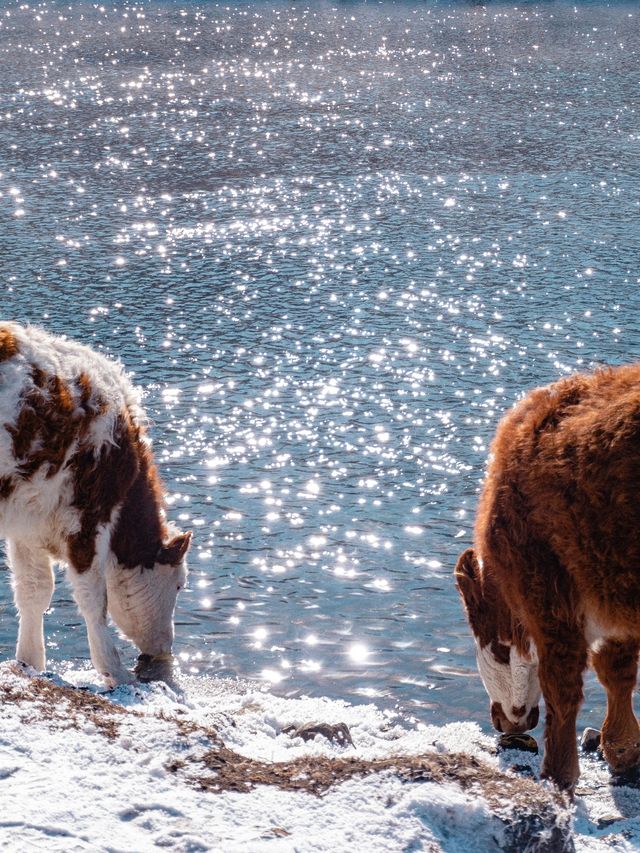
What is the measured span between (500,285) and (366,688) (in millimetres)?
9209

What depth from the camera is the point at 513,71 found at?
3731 cm

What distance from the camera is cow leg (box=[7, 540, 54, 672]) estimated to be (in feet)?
24.5

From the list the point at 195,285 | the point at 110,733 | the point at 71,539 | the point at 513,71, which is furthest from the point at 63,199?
the point at 513,71

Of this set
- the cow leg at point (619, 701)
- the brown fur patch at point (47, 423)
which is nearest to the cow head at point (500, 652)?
the cow leg at point (619, 701)

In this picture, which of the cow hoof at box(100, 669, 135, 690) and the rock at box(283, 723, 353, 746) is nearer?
the rock at box(283, 723, 353, 746)

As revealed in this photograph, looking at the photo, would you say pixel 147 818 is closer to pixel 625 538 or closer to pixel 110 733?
pixel 110 733

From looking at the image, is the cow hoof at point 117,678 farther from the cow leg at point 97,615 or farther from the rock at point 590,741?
the rock at point 590,741

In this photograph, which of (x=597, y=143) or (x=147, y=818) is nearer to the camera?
(x=147, y=818)

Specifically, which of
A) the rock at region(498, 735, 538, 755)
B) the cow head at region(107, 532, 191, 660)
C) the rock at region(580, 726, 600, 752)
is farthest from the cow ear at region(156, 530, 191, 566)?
the rock at region(580, 726, 600, 752)

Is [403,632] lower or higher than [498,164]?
lower

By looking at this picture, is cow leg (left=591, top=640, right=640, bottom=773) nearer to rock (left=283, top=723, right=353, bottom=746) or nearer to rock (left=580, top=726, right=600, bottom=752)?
rock (left=580, top=726, right=600, bottom=752)

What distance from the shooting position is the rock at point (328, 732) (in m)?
6.54

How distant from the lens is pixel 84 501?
7188 mm

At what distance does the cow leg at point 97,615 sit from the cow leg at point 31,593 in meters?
0.29
